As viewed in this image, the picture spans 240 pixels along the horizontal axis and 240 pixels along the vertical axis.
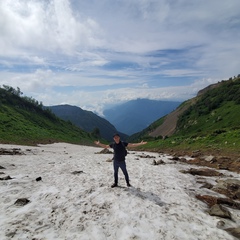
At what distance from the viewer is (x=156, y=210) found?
11305mm

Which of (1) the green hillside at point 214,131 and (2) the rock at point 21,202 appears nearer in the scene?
(2) the rock at point 21,202

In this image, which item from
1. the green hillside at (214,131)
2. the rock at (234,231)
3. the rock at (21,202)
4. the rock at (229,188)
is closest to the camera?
the rock at (234,231)

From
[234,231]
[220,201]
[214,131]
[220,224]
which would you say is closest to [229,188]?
[220,201]

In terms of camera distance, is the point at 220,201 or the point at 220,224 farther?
the point at 220,201

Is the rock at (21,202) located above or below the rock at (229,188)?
above

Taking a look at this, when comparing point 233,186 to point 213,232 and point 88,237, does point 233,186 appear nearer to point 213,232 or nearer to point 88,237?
point 213,232

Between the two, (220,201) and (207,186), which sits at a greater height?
(207,186)

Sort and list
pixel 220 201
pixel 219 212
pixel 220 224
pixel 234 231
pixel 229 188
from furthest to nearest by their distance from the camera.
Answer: pixel 229 188
pixel 220 201
pixel 219 212
pixel 220 224
pixel 234 231

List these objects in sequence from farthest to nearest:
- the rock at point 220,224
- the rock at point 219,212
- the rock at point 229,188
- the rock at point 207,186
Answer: the rock at point 207,186 < the rock at point 229,188 < the rock at point 219,212 < the rock at point 220,224

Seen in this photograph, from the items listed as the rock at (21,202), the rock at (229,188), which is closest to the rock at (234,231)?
the rock at (229,188)

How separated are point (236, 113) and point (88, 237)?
112 meters

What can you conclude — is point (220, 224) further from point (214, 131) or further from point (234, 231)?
point (214, 131)

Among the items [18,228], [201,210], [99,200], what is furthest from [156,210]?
[18,228]

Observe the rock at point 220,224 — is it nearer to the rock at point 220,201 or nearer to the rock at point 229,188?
the rock at point 220,201
